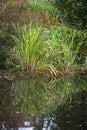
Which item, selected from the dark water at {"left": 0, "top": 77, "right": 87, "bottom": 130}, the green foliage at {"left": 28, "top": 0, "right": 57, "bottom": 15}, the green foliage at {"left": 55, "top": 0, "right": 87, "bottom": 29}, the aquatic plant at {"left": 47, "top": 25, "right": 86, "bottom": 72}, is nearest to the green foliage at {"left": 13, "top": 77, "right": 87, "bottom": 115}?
the dark water at {"left": 0, "top": 77, "right": 87, "bottom": 130}

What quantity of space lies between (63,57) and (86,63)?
2.75ft

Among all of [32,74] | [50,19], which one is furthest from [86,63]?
[50,19]

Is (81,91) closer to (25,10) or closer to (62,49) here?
(62,49)

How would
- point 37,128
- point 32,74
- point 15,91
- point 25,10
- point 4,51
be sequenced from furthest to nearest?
point 25,10 < point 4,51 < point 32,74 < point 15,91 < point 37,128

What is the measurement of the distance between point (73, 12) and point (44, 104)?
426 cm

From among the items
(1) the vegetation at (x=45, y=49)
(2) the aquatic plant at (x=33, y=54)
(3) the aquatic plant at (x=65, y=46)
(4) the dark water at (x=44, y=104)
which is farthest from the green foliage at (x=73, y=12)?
(4) the dark water at (x=44, y=104)

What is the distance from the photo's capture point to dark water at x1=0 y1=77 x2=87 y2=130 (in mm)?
7809

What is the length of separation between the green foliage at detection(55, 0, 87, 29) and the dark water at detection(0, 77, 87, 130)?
6.78 ft

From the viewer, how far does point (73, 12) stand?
41.2 ft

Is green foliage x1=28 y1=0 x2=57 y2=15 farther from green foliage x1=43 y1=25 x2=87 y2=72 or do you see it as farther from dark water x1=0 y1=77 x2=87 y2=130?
dark water x1=0 y1=77 x2=87 y2=130

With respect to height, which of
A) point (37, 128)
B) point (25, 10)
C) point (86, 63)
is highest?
point (25, 10)

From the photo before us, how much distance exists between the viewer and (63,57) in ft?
39.2

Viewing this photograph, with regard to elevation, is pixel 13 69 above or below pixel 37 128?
above

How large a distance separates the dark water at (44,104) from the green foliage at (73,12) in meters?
2.07
